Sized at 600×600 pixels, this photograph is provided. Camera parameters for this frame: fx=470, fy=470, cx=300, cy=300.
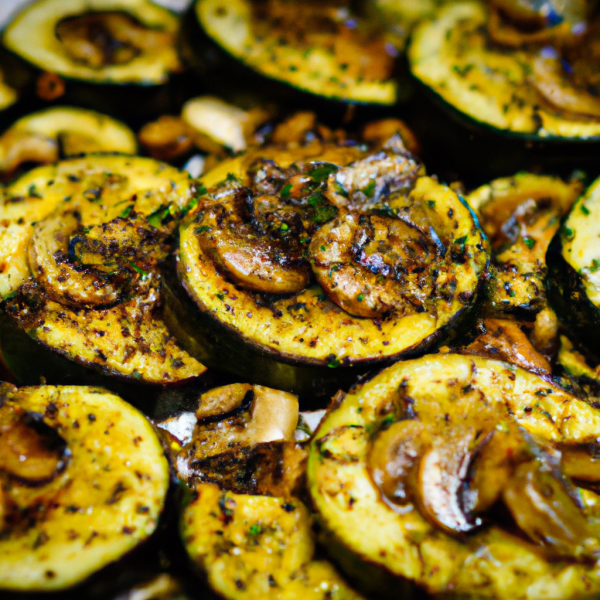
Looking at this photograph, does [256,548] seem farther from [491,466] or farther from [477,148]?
[477,148]

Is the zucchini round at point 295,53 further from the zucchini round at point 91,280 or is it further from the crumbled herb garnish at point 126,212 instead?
the crumbled herb garnish at point 126,212

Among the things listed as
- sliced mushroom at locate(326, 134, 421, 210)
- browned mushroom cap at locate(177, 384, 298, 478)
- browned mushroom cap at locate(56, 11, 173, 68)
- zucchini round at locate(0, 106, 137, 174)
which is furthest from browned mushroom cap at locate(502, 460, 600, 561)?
browned mushroom cap at locate(56, 11, 173, 68)

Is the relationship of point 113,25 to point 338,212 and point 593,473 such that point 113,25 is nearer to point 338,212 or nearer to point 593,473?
point 338,212

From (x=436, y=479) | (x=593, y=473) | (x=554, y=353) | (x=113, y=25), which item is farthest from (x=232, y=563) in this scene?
(x=113, y=25)

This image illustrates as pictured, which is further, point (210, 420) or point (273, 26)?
point (273, 26)

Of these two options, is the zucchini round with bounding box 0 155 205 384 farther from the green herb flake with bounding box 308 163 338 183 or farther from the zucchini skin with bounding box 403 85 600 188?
the zucchini skin with bounding box 403 85 600 188
